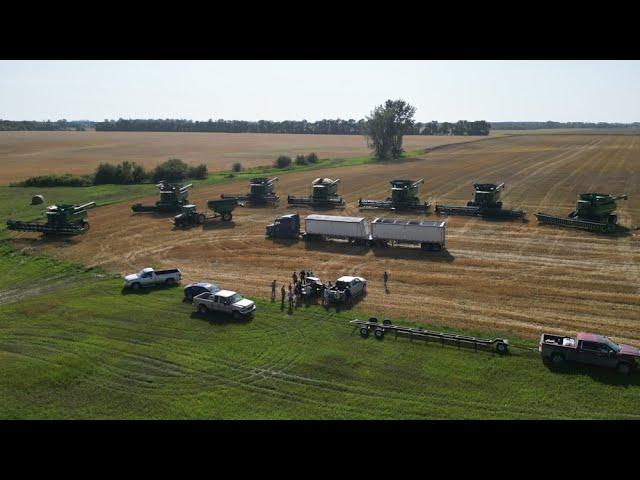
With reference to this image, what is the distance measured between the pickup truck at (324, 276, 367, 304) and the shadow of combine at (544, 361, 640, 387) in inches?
448

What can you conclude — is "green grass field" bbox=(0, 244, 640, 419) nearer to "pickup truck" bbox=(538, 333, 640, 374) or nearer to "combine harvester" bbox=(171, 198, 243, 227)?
"pickup truck" bbox=(538, 333, 640, 374)

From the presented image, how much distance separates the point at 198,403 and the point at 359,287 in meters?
14.1

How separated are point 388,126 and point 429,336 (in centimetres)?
9447

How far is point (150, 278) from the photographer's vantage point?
109 feet

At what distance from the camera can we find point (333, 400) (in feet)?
66.6

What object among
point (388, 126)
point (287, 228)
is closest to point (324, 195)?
point (287, 228)

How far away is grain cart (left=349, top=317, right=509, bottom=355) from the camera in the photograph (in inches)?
944

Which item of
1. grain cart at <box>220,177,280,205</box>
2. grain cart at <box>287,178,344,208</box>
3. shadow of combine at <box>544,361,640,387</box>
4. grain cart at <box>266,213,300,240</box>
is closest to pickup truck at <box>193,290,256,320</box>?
shadow of combine at <box>544,361,640,387</box>

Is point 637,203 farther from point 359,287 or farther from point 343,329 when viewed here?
point 343,329

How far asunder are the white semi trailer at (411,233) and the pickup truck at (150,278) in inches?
647

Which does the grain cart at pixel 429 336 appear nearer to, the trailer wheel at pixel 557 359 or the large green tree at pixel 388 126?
the trailer wheel at pixel 557 359

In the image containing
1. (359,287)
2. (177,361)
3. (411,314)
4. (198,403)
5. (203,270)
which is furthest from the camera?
(203,270)

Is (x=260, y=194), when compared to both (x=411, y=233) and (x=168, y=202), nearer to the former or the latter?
(x=168, y=202)
